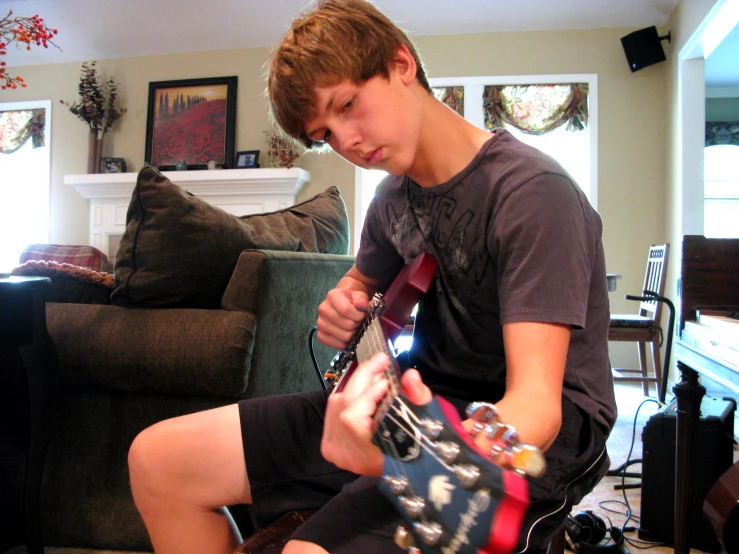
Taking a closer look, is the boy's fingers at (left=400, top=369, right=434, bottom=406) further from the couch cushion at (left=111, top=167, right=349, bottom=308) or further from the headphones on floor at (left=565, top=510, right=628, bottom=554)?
the headphones on floor at (left=565, top=510, right=628, bottom=554)

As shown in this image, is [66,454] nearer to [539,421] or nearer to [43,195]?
[539,421]

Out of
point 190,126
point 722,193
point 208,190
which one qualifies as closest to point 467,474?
point 208,190

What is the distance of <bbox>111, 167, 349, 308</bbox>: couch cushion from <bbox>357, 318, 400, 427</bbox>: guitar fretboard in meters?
0.67

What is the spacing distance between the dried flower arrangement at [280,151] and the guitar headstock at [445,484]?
189 inches

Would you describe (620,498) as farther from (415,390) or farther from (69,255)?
(69,255)

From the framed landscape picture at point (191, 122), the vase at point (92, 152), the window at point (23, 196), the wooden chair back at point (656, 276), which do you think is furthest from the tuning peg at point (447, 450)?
the window at point (23, 196)

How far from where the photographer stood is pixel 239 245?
1.44m

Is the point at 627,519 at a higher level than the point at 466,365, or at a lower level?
lower

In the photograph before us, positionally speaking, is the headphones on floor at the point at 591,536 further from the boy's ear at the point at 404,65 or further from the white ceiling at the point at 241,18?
the white ceiling at the point at 241,18

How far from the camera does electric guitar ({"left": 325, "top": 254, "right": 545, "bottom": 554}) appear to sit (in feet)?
1.21

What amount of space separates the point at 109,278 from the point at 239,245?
39 centimetres

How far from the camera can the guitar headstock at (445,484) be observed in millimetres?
367

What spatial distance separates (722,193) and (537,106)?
7.90 feet

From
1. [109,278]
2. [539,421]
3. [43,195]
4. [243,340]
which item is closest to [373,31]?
[539,421]
